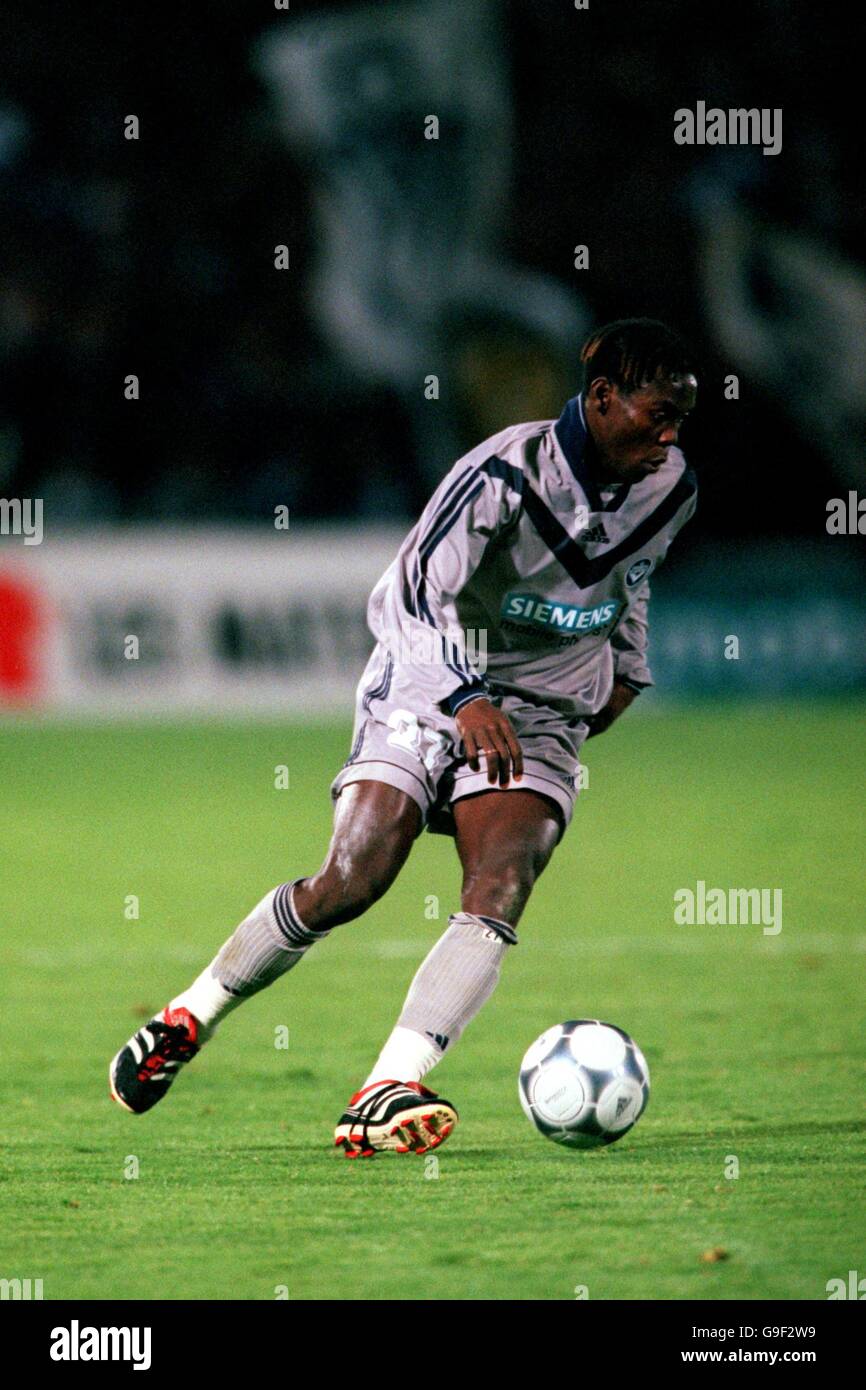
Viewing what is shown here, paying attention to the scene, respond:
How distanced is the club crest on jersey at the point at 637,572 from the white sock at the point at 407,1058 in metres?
1.32

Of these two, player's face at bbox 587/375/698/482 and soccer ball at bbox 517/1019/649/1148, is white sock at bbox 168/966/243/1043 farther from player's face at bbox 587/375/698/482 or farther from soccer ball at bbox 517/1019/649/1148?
player's face at bbox 587/375/698/482

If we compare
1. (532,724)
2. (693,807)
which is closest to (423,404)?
(693,807)

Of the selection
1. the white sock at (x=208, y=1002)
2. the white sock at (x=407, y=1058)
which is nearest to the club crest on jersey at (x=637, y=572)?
the white sock at (x=407, y=1058)

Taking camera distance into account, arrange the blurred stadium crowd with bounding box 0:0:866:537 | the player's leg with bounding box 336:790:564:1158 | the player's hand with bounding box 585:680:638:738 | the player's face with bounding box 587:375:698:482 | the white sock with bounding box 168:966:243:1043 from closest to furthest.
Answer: the player's leg with bounding box 336:790:564:1158, the player's face with bounding box 587:375:698:482, the white sock with bounding box 168:966:243:1043, the player's hand with bounding box 585:680:638:738, the blurred stadium crowd with bounding box 0:0:866:537

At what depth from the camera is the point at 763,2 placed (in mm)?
24703

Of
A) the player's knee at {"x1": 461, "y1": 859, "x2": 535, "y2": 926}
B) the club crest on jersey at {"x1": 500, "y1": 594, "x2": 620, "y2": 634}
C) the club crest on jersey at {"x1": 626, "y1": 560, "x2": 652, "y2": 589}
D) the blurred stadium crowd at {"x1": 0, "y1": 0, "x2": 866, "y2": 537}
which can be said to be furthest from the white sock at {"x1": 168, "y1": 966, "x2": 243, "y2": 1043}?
the blurred stadium crowd at {"x1": 0, "y1": 0, "x2": 866, "y2": 537}

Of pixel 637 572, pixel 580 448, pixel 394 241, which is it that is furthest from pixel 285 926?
pixel 394 241

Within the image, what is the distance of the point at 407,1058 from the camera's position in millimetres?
5141

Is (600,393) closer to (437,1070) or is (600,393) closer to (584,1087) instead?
(584,1087)

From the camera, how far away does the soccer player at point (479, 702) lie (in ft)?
17.1

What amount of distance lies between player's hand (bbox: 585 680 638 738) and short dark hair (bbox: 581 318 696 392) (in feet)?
3.36

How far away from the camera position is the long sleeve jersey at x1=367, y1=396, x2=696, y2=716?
5.29 metres

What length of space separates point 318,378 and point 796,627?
5891mm

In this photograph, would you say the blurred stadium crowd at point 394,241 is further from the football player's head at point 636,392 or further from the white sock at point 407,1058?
the white sock at point 407,1058
